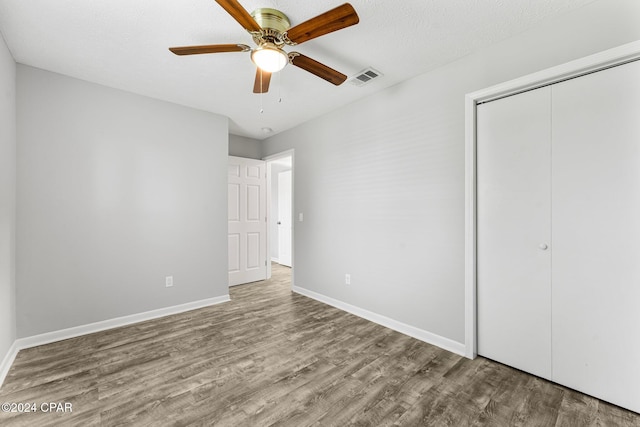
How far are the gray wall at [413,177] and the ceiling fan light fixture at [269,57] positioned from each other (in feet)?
4.81

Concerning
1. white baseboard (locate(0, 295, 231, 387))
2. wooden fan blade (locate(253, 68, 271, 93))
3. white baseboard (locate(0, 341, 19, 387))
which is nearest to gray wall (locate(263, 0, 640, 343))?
wooden fan blade (locate(253, 68, 271, 93))

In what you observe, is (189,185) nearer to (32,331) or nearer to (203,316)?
(203,316)

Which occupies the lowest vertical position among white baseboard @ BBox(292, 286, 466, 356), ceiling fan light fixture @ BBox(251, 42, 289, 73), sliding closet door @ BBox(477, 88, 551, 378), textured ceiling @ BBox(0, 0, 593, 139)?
white baseboard @ BBox(292, 286, 466, 356)

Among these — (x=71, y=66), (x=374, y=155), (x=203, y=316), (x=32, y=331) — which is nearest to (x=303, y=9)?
(x=374, y=155)

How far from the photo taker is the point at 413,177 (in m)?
2.72

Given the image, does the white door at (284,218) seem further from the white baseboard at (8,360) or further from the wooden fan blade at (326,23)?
the wooden fan blade at (326,23)

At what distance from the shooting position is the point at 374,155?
3109 mm

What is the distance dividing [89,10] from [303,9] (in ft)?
4.66

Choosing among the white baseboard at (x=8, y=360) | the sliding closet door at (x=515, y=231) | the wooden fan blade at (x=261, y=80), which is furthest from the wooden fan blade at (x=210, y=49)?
the white baseboard at (x=8, y=360)

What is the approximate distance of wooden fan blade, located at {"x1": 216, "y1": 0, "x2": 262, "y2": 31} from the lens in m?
1.38

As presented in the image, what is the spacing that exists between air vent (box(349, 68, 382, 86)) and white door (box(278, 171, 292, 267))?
378 cm

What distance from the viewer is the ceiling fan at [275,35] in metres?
1.50

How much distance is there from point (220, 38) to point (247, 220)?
3.05 metres

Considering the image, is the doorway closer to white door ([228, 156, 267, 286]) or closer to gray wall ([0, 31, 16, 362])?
white door ([228, 156, 267, 286])
